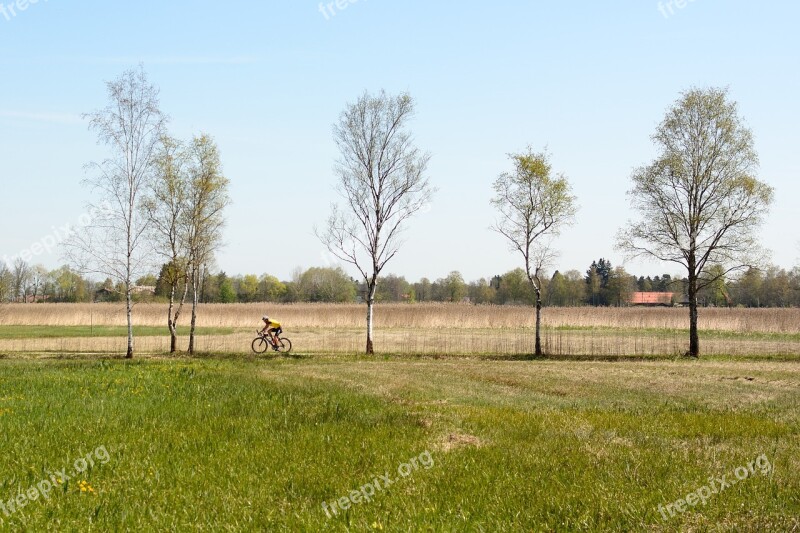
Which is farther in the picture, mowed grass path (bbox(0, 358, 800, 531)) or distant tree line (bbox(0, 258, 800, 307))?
distant tree line (bbox(0, 258, 800, 307))

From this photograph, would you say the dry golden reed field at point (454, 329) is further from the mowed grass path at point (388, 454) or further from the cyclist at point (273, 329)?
the mowed grass path at point (388, 454)

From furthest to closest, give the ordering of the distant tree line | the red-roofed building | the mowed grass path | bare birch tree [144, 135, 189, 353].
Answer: the red-roofed building, the distant tree line, bare birch tree [144, 135, 189, 353], the mowed grass path

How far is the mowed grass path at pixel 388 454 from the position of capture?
284 inches

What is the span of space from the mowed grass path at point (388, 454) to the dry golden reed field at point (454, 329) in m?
18.4

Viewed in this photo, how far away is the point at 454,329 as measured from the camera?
5019 centimetres

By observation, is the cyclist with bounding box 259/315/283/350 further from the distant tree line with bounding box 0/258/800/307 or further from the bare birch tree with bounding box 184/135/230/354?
the distant tree line with bounding box 0/258/800/307

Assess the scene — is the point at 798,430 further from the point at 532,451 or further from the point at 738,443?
the point at 532,451

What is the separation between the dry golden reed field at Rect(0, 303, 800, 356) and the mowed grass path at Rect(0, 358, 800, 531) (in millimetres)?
18391

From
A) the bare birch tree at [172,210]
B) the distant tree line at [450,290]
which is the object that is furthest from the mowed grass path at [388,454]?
the distant tree line at [450,290]

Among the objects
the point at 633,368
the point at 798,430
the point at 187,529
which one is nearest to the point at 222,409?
the point at 187,529

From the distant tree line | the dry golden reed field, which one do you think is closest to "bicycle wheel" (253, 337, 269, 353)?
the dry golden reed field

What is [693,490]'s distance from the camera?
303 inches

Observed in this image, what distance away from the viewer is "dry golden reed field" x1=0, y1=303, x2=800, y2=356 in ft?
118

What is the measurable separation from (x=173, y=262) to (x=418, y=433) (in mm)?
24829
